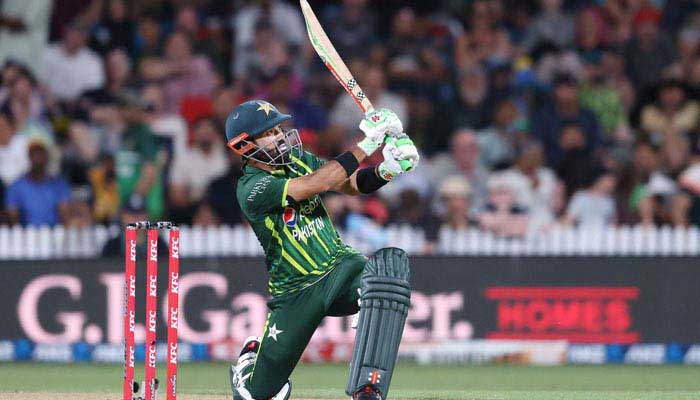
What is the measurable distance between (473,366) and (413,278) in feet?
3.02

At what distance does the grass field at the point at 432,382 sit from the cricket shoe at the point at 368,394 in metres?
2.42

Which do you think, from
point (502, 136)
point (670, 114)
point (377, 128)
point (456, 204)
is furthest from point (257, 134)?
point (670, 114)

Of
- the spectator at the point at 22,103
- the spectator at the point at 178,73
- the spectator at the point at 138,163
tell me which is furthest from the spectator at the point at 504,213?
the spectator at the point at 22,103

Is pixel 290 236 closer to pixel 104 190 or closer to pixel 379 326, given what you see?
pixel 379 326

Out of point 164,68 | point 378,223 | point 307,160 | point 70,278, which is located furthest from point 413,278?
point 307,160

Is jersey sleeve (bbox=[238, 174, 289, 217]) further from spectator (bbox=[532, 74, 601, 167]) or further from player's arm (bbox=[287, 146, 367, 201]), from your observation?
spectator (bbox=[532, 74, 601, 167])

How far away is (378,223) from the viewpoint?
12391 millimetres

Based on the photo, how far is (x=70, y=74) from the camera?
46.9ft

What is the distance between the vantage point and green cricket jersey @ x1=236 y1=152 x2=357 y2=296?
6.95 m

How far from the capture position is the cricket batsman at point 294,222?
22.2 feet

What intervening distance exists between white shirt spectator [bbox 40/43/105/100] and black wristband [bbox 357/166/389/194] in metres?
7.65

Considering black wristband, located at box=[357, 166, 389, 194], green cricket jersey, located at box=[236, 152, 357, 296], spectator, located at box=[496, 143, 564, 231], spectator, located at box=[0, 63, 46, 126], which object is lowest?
green cricket jersey, located at box=[236, 152, 357, 296]

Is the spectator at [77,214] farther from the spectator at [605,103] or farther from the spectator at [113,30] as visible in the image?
the spectator at [605,103]

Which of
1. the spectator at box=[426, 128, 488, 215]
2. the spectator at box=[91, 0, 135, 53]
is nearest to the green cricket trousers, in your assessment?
the spectator at box=[426, 128, 488, 215]
